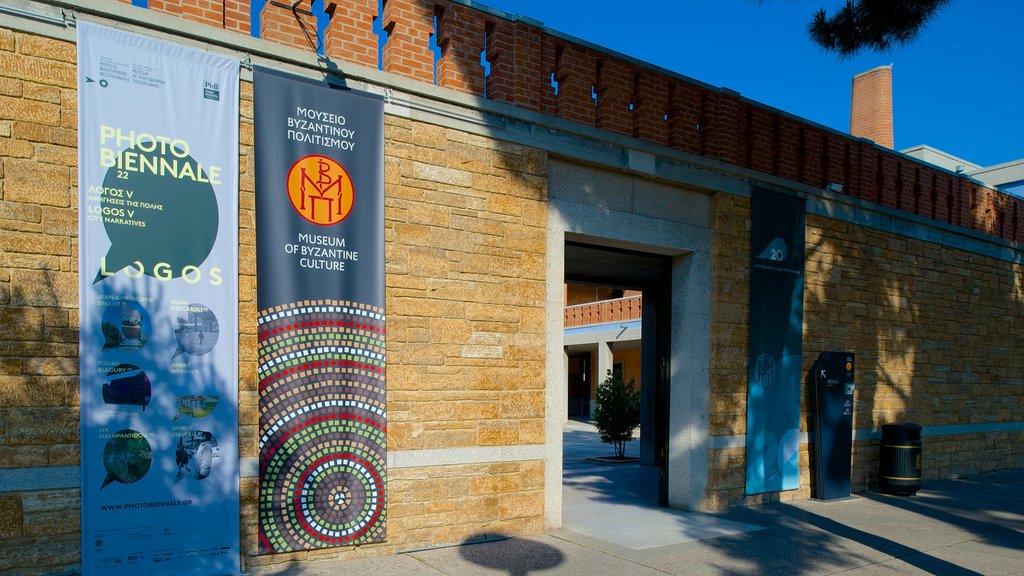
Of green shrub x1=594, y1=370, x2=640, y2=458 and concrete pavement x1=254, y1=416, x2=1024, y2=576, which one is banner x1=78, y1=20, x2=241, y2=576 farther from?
green shrub x1=594, y1=370, x2=640, y2=458

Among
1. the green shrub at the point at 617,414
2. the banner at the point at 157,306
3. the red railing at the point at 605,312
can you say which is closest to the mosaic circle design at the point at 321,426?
the banner at the point at 157,306

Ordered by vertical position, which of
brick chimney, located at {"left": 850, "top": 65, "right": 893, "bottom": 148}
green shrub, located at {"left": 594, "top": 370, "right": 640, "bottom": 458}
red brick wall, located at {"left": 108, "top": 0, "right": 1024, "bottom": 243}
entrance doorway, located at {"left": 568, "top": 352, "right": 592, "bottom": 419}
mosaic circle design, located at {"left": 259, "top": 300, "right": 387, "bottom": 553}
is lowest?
entrance doorway, located at {"left": 568, "top": 352, "right": 592, "bottom": 419}

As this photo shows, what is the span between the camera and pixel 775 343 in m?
9.73

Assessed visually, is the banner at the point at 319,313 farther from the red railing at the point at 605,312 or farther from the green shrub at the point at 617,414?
the red railing at the point at 605,312

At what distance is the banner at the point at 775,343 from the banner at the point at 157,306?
6.44 m

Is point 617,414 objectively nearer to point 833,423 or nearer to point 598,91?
point 833,423

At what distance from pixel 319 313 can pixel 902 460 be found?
28.3 ft

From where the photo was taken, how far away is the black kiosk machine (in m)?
10.0

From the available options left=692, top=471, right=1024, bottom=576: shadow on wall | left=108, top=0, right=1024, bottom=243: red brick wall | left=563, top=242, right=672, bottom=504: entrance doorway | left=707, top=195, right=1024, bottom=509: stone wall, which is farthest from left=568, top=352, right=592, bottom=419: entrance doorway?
left=692, top=471, right=1024, bottom=576: shadow on wall

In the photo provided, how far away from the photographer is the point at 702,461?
354 inches

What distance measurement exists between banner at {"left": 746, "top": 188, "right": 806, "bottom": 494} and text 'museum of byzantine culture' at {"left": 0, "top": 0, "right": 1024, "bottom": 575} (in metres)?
0.04

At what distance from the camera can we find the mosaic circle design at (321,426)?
20.1ft

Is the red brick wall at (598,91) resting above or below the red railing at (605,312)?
above

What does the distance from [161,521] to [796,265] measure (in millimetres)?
8249
